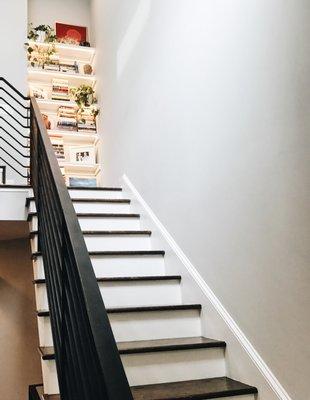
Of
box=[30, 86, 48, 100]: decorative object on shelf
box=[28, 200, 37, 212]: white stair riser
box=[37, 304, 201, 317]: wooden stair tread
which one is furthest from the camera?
box=[30, 86, 48, 100]: decorative object on shelf

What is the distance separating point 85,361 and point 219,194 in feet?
5.29

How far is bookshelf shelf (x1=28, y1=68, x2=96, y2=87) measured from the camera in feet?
21.7

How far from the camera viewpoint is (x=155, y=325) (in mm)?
2785

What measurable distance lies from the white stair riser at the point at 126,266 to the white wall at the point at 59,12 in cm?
492

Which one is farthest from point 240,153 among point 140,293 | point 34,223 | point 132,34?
point 132,34

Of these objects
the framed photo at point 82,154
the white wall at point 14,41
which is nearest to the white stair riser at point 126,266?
the framed photo at point 82,154

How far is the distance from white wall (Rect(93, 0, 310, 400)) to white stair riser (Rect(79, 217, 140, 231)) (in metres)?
0.27

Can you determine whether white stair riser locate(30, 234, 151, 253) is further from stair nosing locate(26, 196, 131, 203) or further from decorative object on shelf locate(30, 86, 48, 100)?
decorative object on shelf locate(30, 86, 48, 100)

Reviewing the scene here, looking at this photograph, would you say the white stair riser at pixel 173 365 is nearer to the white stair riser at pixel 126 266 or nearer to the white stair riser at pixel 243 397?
the white stair riser at pixel 243 397

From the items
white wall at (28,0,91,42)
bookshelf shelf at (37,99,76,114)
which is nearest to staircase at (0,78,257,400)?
bookshelf shelf at (37,99,76,114)

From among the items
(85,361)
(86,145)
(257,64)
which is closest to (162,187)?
(257,64)

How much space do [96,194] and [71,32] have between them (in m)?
3.59

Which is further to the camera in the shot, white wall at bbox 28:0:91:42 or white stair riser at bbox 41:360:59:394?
white wall at bbox 28:0:91:42

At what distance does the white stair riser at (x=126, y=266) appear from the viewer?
3.29m
